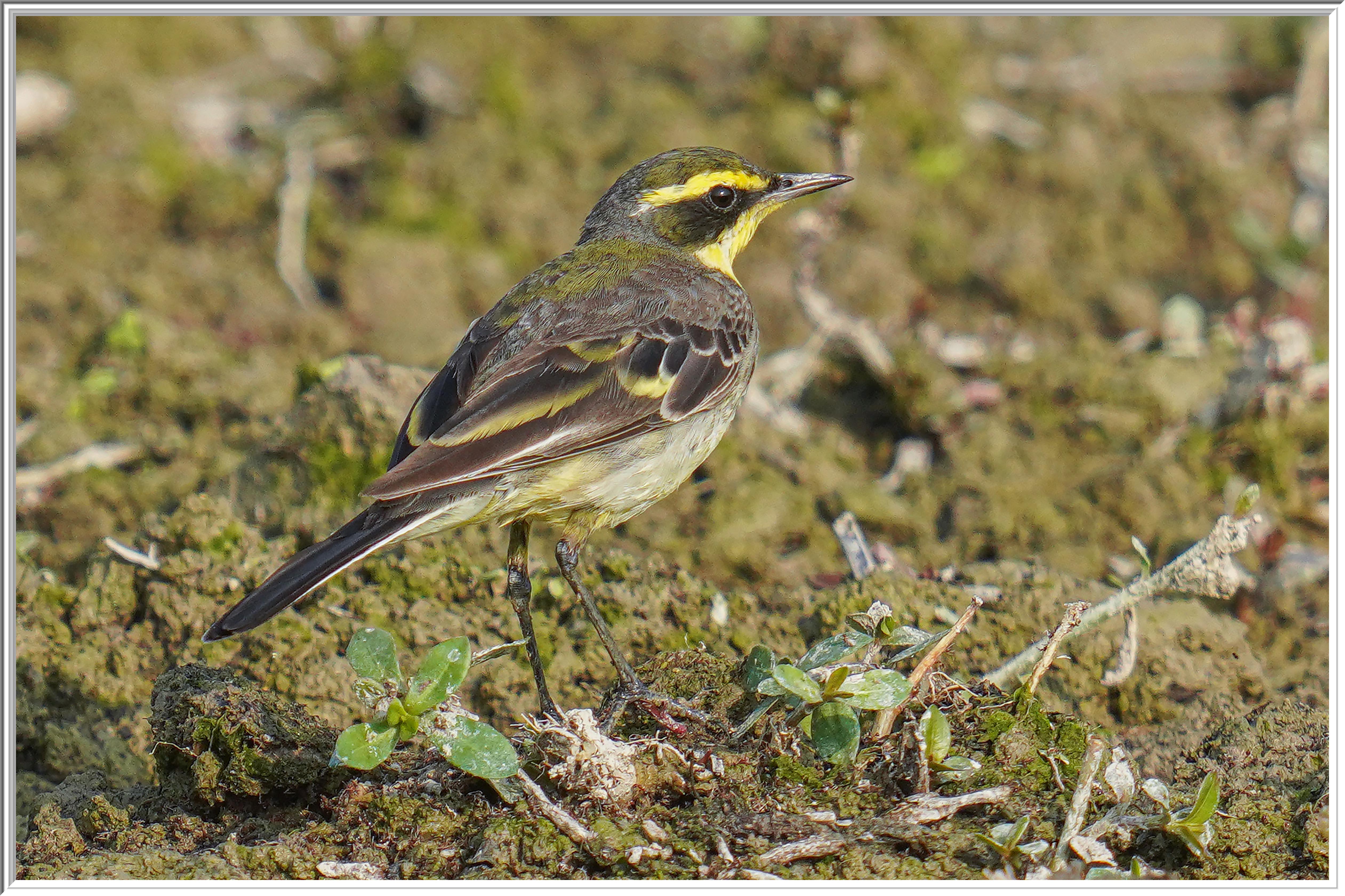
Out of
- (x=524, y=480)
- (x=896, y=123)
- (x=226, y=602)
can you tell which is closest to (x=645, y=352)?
(x=524, y=480)

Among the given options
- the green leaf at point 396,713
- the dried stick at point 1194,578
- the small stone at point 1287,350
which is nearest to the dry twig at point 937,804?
the dried stick at point 1194,578

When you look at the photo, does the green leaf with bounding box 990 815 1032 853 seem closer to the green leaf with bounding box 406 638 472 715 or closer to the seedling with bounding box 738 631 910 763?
the seedling with bounding box 738 631 910 763

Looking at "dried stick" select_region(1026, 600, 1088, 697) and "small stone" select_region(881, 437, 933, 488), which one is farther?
"small stone" select_region(881, 437, 933, 488)

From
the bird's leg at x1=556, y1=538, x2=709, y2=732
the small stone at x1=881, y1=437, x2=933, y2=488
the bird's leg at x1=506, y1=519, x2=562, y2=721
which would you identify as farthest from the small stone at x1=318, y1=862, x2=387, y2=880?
the small stone at x1=881, y1=437, x2=933, y2=488

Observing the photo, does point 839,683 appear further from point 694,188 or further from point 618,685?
point 694,188
